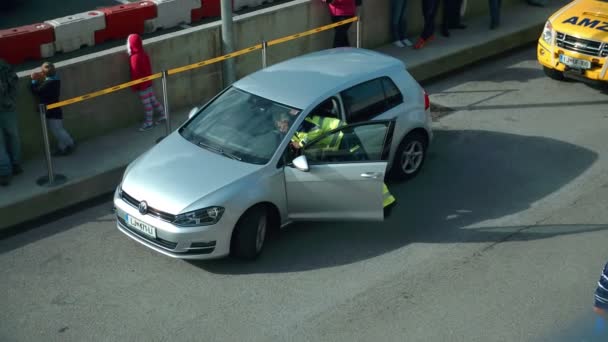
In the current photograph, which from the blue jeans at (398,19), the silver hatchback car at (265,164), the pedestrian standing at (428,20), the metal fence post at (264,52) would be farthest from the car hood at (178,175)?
the pedestrian standing at (428,20)

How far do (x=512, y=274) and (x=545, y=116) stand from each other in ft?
15.2

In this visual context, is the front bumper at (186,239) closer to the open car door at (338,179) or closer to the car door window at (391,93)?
the open car door at (338,179)

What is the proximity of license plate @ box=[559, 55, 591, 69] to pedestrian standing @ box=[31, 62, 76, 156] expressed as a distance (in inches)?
310

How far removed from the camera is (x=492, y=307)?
8312 millimetres

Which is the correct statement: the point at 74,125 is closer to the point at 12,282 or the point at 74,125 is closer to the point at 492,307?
the point at 12,282

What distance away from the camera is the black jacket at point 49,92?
10484 millimetres

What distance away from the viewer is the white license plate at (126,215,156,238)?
338 inches

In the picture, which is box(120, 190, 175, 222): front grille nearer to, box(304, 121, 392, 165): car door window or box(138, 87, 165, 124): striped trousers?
box(304, 121, 392, 165): car door window

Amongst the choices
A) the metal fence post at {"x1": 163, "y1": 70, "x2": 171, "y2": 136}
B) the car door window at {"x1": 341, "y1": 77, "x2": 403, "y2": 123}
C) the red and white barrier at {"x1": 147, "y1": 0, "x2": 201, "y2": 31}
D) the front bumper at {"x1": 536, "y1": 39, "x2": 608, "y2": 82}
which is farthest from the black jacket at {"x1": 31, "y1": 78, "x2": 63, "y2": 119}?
the front bumper at {"x1": 536, "y1": 39, "x2": 608, "y2": 82}

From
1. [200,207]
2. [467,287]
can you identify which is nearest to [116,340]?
Answer: [200,207]

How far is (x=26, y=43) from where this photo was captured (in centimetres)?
1334

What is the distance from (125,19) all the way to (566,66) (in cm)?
742

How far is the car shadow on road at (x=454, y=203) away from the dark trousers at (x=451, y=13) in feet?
12.4

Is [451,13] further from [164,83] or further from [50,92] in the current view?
[50,92]
